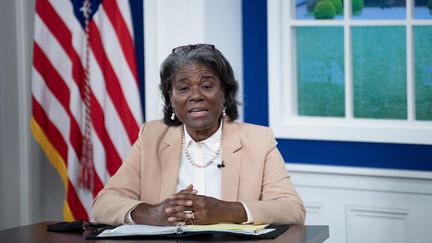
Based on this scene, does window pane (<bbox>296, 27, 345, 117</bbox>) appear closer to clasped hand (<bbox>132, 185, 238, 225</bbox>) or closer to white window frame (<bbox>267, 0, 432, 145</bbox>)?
white window frame (<bbox>267, 0, 432, 145</bbox>)

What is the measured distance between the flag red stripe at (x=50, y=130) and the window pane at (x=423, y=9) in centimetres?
174

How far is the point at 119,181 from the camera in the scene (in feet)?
9.70

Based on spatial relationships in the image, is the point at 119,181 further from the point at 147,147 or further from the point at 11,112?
the point at 11,112

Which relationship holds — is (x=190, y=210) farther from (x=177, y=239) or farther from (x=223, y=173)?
(x=223, y=173)

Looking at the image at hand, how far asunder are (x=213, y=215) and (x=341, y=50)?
1.73 metres

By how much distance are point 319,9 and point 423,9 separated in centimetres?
49

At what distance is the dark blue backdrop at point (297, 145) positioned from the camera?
394 cm

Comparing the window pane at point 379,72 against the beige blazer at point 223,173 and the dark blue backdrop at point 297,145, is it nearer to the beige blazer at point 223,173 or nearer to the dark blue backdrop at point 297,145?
the dark blue backdrop at point 297,145

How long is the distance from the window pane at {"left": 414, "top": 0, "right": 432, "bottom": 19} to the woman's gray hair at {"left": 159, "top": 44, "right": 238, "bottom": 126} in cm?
131

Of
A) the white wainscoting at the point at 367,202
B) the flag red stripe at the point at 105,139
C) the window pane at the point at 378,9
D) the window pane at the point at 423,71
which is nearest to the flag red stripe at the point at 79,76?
the flag red stripe at the point at 105,139

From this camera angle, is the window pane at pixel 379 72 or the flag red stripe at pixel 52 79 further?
the flag red stripe at pixel 52 79

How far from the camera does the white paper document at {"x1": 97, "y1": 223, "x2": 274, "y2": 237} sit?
8.15ft

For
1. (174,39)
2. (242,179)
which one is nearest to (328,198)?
(174,39)

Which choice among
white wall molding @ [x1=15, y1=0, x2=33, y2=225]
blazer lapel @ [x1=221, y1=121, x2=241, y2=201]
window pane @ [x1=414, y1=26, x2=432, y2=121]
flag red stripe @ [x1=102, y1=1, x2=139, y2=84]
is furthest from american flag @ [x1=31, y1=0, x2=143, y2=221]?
window pane @ [x1=414, y1=26, x2=432, y2=121]
